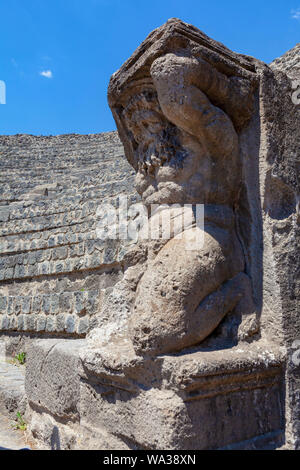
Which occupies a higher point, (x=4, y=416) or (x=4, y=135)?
(x=4, y=135)

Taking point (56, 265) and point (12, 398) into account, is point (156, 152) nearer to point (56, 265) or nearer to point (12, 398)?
point (12, 398)

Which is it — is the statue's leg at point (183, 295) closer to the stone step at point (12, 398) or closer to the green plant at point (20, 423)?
the green plant at point (20, 423)

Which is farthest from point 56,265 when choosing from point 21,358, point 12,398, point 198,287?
point 198,287

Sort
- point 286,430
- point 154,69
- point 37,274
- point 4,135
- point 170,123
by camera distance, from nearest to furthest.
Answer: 1. point 286,430
2. point 154,69
3. point 170,123
4. point 37,274
5. point 4,135

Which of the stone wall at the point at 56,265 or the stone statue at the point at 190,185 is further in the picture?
the stone wall at the point at 56,265

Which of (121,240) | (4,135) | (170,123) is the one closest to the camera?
(170,123)

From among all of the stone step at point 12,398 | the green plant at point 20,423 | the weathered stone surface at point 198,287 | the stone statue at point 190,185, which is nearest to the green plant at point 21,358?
the stone step at point 12,398

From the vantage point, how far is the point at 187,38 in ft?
5.98

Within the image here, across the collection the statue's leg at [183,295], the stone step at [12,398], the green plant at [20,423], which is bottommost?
the green plant at [20,423]

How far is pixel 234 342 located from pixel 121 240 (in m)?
3.10

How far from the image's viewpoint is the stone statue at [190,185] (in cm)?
164

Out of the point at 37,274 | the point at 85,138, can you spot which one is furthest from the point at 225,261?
the point at 85,138

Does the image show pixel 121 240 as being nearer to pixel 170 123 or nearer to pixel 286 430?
pixel 170 123

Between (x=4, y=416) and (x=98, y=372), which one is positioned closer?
(x=98, y=372)
